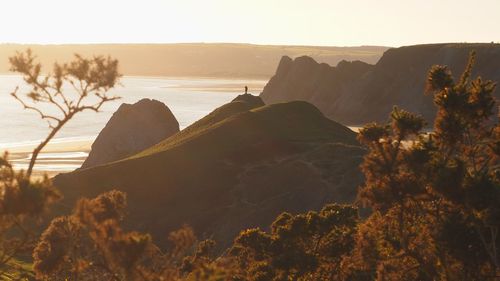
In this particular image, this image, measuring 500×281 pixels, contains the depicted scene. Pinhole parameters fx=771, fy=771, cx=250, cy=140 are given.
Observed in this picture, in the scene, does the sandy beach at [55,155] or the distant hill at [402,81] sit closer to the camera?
the sandy beach at [55,155]

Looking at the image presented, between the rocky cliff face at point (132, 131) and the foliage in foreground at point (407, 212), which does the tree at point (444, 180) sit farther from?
the rocky cliff face at point (132, 131)

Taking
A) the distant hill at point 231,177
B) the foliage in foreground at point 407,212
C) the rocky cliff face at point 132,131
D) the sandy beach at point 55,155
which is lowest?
the sandy beach at point 55,155

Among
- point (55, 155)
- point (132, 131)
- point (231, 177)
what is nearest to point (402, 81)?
point (132, 131)

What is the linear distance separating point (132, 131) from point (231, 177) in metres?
46.4

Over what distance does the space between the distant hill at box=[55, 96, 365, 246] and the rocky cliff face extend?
95.8ft

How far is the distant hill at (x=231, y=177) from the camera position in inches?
2753

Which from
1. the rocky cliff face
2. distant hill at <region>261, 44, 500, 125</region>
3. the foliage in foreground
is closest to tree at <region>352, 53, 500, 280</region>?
the foliage in foreground

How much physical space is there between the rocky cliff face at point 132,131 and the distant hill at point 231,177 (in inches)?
1150

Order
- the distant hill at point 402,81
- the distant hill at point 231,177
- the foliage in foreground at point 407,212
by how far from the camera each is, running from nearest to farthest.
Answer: the foliage in foreground at point 407,212, the distant hill at point 231,177, the distant hill at point 402,81

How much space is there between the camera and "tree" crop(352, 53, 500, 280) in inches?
900

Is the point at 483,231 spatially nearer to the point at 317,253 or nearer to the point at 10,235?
the point at 317,253

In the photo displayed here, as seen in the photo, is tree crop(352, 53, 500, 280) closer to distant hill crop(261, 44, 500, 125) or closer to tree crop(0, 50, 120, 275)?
tree crop(0, 50, 120, 275)

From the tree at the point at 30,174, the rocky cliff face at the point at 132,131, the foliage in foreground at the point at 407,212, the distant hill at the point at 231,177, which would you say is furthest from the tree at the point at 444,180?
the rocky cliff face at the point at 132,131

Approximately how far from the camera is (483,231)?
25172mm
